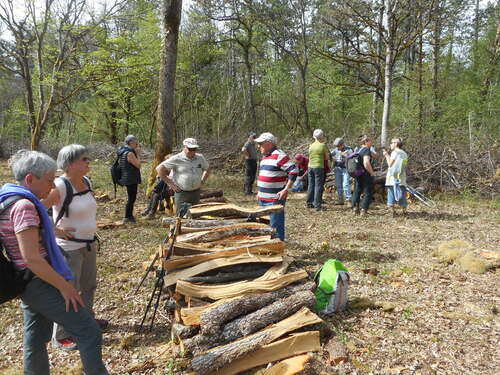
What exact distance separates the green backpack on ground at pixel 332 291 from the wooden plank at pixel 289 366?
0.93 meters

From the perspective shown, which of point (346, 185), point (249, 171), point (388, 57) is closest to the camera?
point (346, 185)

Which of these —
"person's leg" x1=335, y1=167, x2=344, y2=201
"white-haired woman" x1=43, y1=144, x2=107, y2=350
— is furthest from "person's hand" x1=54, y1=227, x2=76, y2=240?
"person's leg" x1=335, y1=167, x2=344, y2=201

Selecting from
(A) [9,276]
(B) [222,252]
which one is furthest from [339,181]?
(A) [9,276]

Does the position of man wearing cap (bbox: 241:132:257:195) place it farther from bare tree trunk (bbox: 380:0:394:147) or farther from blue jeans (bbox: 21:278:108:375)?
blue jeans (bbox: 21:278:108:375)

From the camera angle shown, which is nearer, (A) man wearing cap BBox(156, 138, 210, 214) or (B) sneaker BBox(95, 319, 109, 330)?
(B) sneaker BBox(95, 319, 109, 330)

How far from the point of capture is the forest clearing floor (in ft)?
10.2

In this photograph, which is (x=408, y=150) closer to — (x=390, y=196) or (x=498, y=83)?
(x=390, y=196)

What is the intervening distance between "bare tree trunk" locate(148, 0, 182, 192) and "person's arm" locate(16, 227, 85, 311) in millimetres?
7279

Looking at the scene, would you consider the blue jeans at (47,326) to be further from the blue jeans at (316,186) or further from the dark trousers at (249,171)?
the dark trousers at (249,171)

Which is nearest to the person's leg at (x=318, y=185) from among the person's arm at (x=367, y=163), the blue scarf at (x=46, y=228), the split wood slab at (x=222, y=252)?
the person's arm at (x=367, y=163)

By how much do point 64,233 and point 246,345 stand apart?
6.34 ft

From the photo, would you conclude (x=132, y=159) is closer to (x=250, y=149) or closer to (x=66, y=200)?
(x=66, y=200)

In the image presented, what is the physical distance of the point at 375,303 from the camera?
13.1 ft

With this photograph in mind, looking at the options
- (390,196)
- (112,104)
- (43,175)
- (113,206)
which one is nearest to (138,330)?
(43,175)
